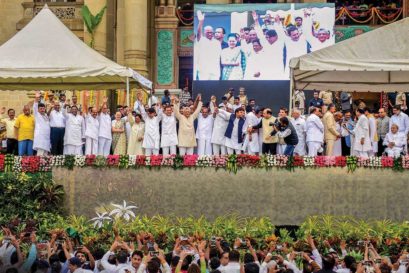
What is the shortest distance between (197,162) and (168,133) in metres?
1.64

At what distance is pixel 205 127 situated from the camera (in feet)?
70.3

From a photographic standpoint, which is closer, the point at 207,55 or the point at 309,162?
the point at 309,162

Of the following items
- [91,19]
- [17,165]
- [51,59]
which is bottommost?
[17,165]

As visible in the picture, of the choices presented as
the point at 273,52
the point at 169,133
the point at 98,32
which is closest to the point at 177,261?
the point at 169,133

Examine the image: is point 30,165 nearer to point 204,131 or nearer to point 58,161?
point 58,161

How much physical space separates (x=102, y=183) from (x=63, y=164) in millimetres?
1018

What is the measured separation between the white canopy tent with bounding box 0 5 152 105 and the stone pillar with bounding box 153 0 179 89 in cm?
1195

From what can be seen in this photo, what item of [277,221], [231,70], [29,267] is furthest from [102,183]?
[231,70]

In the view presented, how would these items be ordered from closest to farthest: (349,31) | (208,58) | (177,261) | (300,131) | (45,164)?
(177,261) → (45,164) → (300,131) → (208,58) → (349,31)

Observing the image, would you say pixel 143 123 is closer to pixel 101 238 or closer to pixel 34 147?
pixel 34 147

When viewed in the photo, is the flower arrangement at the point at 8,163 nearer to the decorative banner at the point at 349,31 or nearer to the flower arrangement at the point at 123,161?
the flower arrangement at the point at 123,161

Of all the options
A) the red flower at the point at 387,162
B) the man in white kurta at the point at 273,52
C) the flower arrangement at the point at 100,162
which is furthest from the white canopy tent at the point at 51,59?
the man in white kurta at the point at 273,52

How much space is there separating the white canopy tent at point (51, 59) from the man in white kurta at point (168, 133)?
1.28 meters

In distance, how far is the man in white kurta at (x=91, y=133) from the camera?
2166cm
